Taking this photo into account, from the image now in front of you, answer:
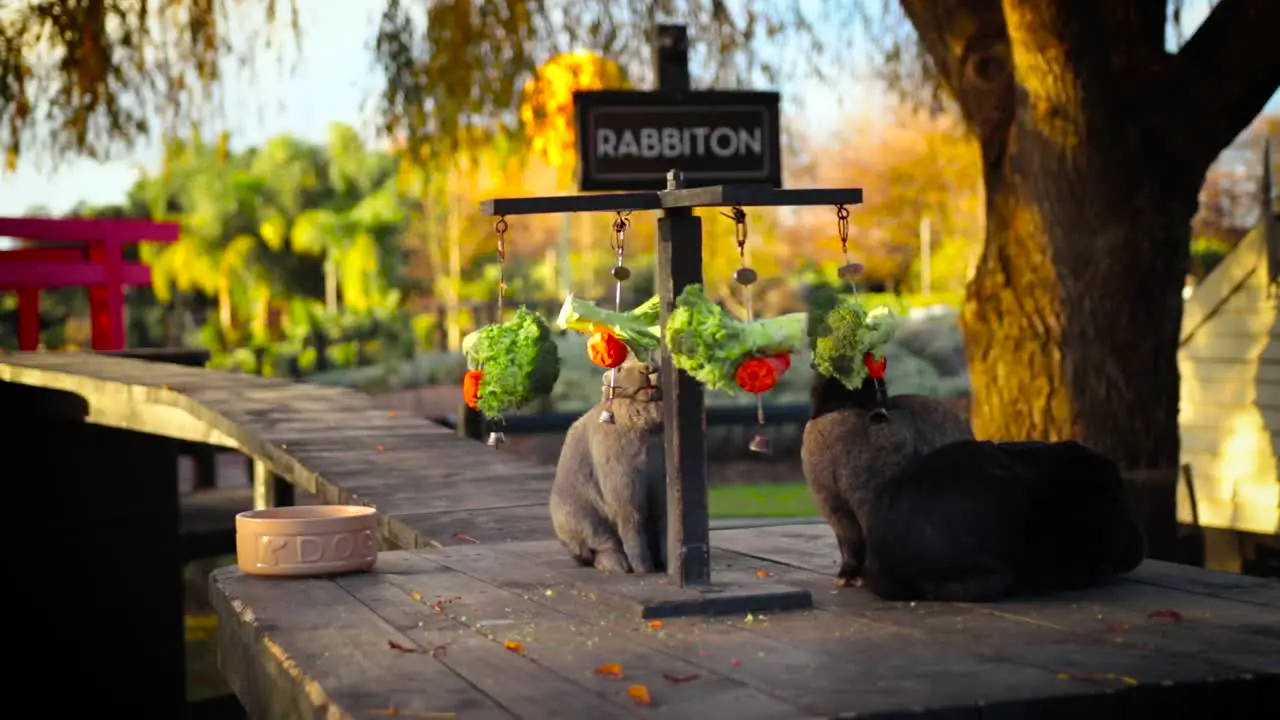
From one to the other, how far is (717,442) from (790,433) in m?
0.80

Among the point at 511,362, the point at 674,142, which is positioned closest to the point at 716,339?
the point at 511,362

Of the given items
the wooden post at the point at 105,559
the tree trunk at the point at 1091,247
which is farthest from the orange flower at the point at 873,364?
the wooden post at the point at 105,559

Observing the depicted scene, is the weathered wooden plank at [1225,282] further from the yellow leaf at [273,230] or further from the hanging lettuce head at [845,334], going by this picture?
the yellow leaf at [273,230]

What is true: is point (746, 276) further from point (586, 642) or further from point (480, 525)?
point (480, 525)

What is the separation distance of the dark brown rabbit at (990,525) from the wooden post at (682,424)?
0.38 m

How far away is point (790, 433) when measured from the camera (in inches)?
661

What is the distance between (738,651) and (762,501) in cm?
1192

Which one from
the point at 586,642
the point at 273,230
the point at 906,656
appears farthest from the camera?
the point at 273,230

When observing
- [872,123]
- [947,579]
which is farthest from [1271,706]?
[872,123]

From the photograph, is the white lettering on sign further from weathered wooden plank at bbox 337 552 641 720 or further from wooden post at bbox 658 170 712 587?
weathered wooden plank at bbox 337 552 641 720

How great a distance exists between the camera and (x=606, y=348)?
3.67 meters

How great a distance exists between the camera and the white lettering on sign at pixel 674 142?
155 inches

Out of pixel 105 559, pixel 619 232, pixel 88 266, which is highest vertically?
pixel 88 266

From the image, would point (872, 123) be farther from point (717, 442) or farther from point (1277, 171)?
point (717, 442)
